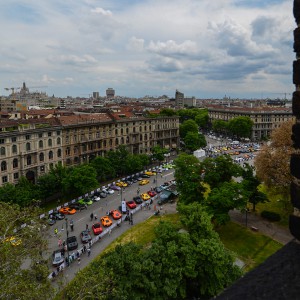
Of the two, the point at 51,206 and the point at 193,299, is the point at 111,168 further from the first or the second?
the point at 193,299

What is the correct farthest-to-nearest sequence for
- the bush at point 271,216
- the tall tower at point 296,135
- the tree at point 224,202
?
the bush at point 271,216 → the tree at point 224,202 → the tall tower at point 296,135

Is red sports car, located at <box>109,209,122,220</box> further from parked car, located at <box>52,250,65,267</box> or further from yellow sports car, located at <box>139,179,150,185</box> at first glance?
yellow sports car, located at <box>139,179,150,185</box>

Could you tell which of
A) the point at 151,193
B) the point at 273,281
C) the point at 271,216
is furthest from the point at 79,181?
the point at 273,281

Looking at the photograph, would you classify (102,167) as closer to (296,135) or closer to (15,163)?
(15,163)

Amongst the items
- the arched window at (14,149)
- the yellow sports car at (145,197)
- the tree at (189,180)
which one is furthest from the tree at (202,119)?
the tree at (189,180)

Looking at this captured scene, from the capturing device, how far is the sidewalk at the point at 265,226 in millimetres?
31319

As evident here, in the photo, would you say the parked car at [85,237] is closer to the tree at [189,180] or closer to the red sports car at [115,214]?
the red sports car at [115,214]

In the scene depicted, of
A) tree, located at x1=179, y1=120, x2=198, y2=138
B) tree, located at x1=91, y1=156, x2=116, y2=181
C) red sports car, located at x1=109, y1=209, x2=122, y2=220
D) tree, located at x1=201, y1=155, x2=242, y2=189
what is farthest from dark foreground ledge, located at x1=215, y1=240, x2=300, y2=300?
tree, located at x1=179, y1=120, x2=198, y2=138

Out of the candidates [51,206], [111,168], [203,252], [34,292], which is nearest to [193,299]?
[203,252]

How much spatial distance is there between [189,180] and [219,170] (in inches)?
142

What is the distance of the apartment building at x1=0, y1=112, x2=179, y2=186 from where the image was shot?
149ft

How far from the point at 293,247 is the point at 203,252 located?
1840cm

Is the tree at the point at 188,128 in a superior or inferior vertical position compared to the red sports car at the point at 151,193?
superior

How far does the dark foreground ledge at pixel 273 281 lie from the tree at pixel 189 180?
3079 centimetres
